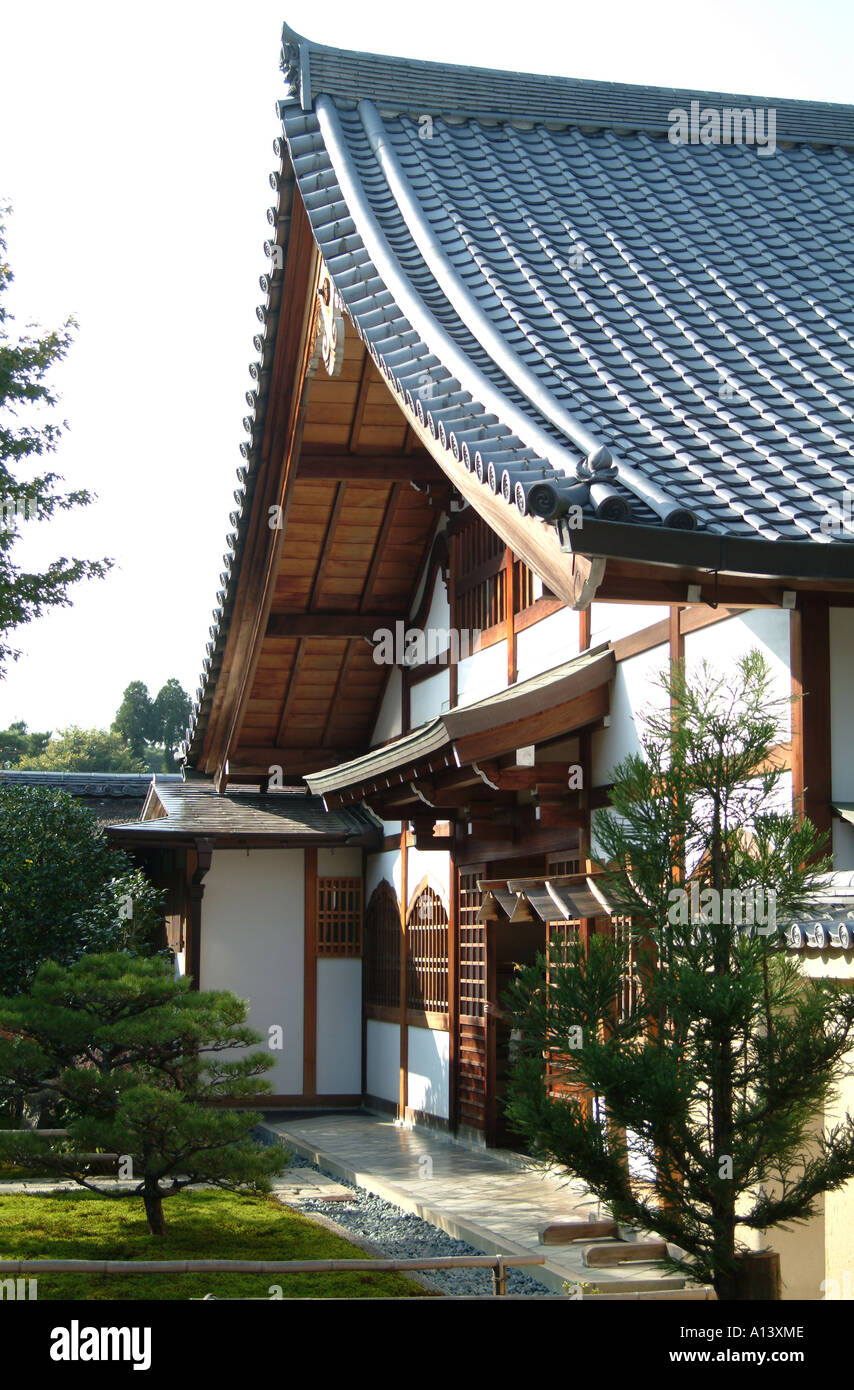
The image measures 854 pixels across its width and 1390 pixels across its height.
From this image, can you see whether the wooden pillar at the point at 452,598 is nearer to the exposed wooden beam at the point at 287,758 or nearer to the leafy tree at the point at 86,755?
the exposed wooden beam at the point at 287,758

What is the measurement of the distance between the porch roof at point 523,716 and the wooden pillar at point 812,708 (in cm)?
229

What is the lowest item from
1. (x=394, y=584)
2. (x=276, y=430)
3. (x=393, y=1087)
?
(x=393, y=1087)

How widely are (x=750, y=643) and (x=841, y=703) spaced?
623mm

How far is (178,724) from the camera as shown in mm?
56938

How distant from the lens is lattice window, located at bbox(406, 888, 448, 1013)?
41.5 ft

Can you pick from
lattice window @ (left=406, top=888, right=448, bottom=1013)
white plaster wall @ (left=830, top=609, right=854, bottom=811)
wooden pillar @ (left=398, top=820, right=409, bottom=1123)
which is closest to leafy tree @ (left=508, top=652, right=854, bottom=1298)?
white plaster wall @ (left=830, top=609, right=854, bottom=811)

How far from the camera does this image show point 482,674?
38.7ft

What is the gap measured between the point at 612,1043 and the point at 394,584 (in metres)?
9.83

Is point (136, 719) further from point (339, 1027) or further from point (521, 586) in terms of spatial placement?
point (521, 586)

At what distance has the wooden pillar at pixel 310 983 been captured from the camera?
1489 centimetres

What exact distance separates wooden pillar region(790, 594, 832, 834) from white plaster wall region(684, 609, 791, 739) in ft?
0.27

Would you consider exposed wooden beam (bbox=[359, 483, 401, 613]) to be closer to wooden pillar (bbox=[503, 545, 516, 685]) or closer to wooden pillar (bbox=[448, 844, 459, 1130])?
wooden pillar (bbox=[503, 545, 516, 685])
